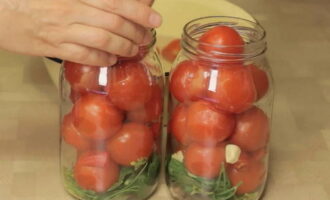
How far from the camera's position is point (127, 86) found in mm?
718

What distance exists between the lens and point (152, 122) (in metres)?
0.77

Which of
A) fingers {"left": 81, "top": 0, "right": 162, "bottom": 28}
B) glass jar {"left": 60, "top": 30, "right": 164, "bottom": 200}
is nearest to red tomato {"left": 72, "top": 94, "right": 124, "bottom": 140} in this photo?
glass jar {"left": 60, "top": 30, "right": 164, "bottom": 200}

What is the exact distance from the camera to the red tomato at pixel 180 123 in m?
0.74

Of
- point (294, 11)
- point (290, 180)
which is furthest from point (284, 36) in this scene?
point (290, 180)

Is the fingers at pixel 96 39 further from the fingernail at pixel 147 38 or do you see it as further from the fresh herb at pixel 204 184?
the fresh herb at pixel 204 184

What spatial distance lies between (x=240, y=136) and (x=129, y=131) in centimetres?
13

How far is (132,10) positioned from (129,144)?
0.16m

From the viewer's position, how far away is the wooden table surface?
0.82 meters

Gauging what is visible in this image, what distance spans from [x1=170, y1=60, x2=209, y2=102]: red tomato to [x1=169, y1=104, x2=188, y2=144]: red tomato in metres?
0.01

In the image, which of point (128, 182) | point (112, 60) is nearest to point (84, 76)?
point (112, 60)

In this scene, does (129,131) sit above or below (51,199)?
above

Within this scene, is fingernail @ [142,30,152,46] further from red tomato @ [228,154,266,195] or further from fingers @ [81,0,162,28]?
red tomato @ [228,154,266,195]

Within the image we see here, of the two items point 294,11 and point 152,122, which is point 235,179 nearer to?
point 152,122

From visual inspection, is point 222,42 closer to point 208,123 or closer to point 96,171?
point 208,123
